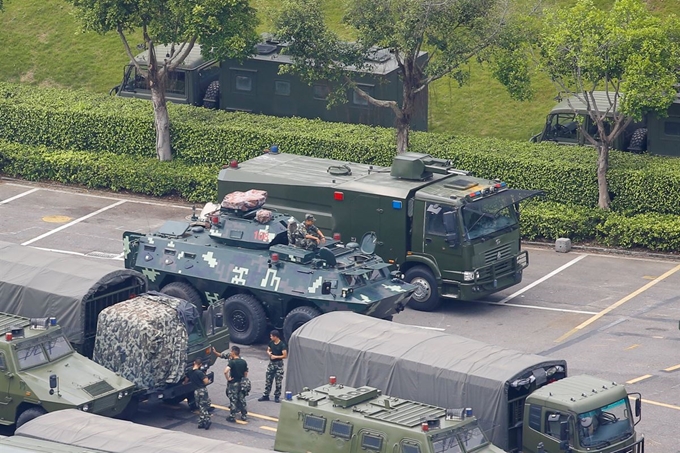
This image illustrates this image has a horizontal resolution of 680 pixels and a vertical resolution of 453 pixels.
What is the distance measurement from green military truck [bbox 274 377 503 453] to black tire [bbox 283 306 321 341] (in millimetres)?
6332

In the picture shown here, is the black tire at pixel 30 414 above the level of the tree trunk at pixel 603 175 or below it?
below

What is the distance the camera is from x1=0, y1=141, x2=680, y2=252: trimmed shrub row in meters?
32.7

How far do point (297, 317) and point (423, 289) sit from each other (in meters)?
4.22

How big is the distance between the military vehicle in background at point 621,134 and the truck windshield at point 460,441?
1751 cm

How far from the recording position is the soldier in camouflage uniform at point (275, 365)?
925 inches

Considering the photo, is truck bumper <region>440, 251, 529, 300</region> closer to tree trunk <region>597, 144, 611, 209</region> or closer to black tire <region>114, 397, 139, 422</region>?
tree trunk <region>597, 144, 611, 209</region>

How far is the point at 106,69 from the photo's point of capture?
1774 inches

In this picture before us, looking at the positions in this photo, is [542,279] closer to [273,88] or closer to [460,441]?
[273,88]

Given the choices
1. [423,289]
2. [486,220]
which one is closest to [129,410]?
[423,289]

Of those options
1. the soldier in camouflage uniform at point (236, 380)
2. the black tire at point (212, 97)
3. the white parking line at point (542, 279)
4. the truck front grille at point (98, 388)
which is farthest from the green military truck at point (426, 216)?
the black tire at point (212, 97)

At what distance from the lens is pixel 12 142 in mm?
39500

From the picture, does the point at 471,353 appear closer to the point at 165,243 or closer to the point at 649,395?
the point at 649,395

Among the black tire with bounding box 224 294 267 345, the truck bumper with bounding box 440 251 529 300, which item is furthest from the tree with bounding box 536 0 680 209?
the black tire with bounding box 224 294 267 345

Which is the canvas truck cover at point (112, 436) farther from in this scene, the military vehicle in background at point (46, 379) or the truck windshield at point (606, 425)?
the truck windshield at point (606, 425)
